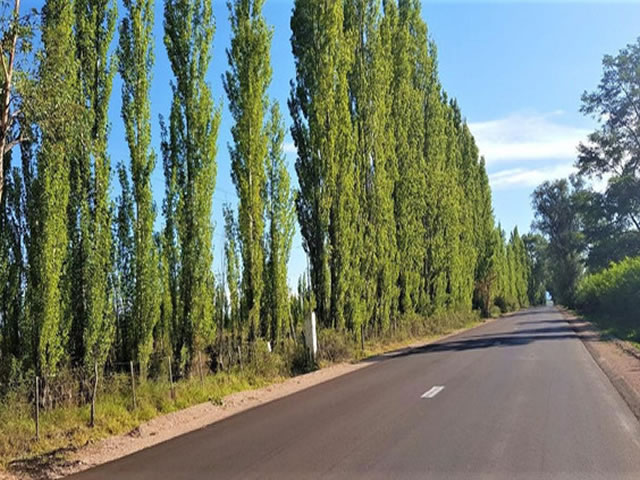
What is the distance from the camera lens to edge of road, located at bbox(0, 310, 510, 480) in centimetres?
836

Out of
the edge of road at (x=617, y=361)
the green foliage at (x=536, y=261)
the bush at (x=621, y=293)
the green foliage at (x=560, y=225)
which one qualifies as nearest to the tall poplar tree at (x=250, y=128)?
the edge of road at (x=617, y=361)

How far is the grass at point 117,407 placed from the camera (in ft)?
31.1

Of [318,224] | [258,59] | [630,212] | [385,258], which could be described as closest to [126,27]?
[258,59]

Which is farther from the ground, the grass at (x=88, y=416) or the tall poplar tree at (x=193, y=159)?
the tall poplar tree at (x=193, y=159)

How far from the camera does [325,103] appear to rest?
24750mm

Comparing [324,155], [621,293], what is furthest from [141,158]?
[621,293]

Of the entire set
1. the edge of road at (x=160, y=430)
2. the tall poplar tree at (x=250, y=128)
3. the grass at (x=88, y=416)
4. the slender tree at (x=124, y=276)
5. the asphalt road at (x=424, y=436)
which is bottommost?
the edge of road at (x=160, y=430)

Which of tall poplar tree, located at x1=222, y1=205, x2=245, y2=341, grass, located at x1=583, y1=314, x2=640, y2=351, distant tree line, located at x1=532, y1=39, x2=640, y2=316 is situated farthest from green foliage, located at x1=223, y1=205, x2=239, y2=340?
distant tree line, located at x1=532, y1=39, x2=640, y2=316

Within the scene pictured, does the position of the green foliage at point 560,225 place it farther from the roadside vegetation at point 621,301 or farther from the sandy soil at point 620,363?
the sandy soil at point 620,363

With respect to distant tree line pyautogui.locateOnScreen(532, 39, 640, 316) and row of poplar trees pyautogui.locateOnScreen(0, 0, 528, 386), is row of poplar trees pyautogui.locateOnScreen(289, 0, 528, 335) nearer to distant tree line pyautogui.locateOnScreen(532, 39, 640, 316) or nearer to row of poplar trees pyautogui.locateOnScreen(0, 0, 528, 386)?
row of poplar trees pyautogui.locateOnScreen(0, 0, 528, 386)

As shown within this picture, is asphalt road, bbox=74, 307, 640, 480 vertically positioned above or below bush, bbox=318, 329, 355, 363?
below

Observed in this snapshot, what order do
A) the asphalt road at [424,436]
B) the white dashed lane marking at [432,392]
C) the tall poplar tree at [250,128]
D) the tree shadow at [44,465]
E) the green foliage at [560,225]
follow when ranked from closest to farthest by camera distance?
the asphalt road at [424,436], the tree shadow at [44,465], the white dashed lane marking at [432,392], the tall poplar tree at [250,128], the green foliage at [560,225]

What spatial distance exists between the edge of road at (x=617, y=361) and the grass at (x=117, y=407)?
862 centimetres

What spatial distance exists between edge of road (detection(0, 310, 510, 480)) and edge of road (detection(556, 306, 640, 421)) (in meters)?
7.30
